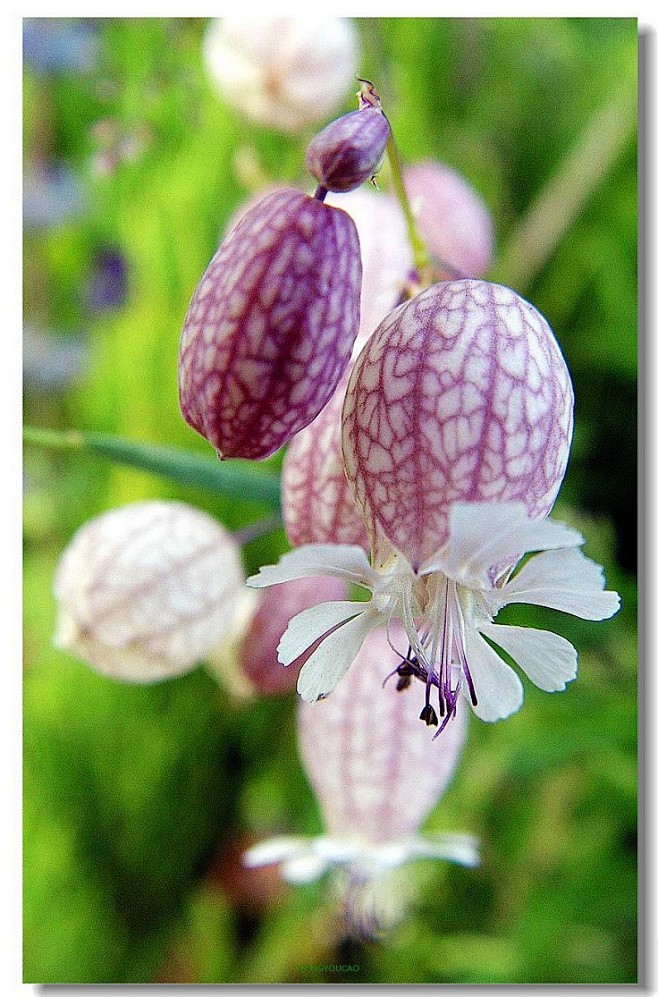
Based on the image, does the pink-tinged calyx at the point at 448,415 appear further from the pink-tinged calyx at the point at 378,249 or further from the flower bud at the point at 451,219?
the flower bud at the point at 451,219

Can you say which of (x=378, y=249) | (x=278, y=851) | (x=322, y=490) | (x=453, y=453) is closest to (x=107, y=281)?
(x=378, y=249)

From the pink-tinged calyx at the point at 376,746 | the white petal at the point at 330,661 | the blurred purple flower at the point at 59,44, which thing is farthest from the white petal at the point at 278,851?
the blurred purple flower at the point at 59,44

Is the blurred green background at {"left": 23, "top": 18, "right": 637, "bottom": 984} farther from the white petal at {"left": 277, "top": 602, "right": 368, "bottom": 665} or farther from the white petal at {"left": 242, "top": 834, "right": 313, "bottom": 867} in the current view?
the white petal at {"left": 277, "top": 602, "right": 368, "bottom": 665}

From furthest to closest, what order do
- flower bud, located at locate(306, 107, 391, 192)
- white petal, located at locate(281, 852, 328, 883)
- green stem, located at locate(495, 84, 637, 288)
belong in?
1. green stem, located at locate(495, 84, 637, 288)
2. white petal, located at locate(281, 852, 328, 883)
3. flower bud, located at locate(306, 107, 391, 192)

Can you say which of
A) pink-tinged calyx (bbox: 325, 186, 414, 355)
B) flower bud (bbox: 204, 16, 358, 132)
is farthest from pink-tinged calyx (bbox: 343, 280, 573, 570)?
flower bud (bbox: 204, 16, 358, 132)

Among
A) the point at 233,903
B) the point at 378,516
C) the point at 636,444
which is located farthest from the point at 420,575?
the point at 233,903
